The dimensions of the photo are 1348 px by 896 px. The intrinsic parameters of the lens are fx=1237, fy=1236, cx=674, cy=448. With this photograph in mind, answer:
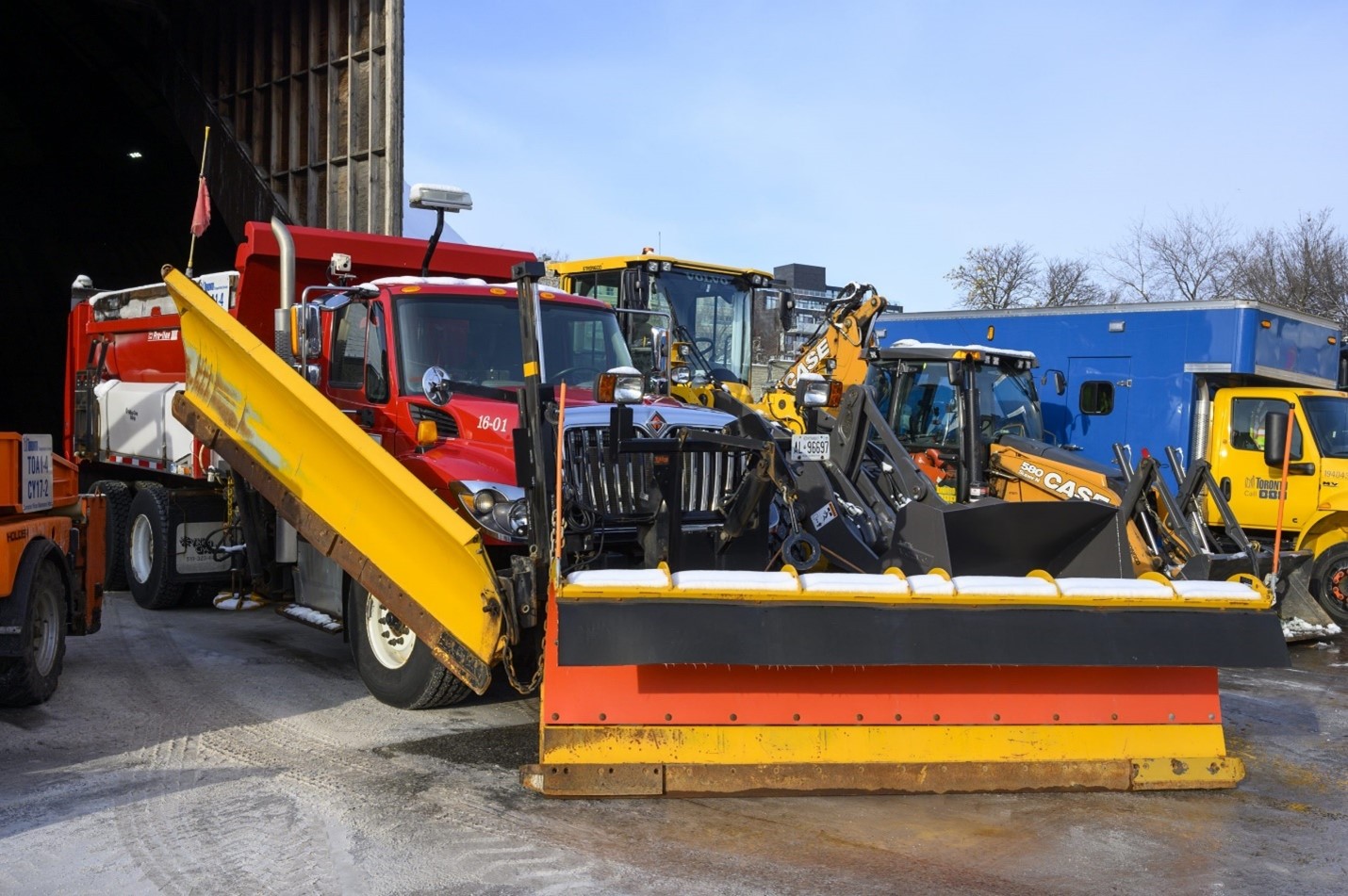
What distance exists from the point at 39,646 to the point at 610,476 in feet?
11.4

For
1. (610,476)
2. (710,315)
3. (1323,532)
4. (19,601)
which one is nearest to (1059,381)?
(1323,532)

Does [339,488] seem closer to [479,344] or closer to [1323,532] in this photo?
[479,344]

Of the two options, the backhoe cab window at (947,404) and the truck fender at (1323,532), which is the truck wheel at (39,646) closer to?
the backhoe cab window at (947,404)

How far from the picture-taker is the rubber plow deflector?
4.91 meters

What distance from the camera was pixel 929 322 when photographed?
13961mm

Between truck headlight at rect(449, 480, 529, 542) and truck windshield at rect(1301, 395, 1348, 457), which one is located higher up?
truck windshield at rect(1301, 395, 1348, 457)

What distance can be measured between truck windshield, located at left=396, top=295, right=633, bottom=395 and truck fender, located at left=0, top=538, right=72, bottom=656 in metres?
2.17

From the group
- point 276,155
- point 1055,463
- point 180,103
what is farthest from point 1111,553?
point 180,103

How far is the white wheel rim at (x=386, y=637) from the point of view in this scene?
6.55m

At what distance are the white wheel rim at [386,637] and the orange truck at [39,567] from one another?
173cm

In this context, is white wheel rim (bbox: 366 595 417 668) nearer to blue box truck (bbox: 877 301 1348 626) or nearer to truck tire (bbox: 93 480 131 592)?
truck tire (bbox: 93 480 131 592)

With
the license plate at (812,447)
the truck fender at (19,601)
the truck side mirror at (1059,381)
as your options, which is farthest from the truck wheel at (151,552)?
the truck side mirror at (1059,381)

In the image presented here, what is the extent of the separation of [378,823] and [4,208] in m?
24.3

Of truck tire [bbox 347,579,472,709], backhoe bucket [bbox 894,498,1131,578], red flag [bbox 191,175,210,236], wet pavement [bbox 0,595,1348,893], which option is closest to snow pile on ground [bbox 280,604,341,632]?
truck tire [bbox 347,579,472,709]
